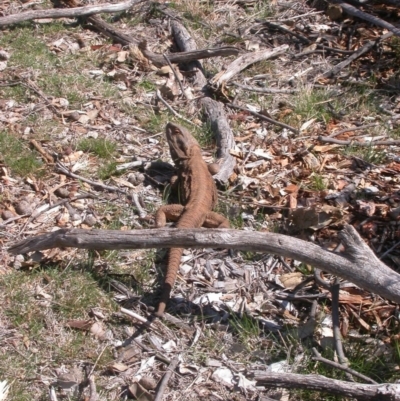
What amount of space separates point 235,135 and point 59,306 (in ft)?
9.44

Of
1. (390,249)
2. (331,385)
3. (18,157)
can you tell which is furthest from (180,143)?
(331,385)

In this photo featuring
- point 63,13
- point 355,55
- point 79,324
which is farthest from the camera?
point 63,13

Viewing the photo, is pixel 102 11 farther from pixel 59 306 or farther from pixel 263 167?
pixel 59 306

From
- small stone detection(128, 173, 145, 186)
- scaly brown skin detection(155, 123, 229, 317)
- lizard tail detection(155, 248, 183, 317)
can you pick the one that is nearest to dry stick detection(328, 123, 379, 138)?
scaly brown skin detection(155, 123, 229, 317)

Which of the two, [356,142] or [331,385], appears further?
[356,142]

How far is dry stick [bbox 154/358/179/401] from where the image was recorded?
451 centimetres

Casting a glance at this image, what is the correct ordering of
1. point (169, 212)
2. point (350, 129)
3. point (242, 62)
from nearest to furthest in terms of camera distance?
point (169, 212)
point (350, 129)
point (242, 62)

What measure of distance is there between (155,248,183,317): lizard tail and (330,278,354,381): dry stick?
1.18m

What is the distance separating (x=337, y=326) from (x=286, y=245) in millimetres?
669

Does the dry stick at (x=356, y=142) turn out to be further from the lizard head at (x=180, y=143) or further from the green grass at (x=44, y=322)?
the green grass at (x=44, y=322)

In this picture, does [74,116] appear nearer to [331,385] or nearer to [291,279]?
[291,279]

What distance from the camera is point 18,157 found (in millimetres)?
6430

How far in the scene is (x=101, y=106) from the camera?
7379mm

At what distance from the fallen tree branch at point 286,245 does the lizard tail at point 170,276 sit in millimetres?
461
